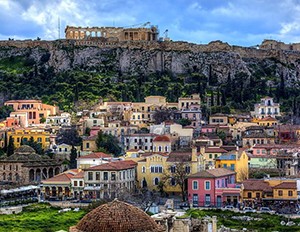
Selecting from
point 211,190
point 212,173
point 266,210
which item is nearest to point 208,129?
point 212,173

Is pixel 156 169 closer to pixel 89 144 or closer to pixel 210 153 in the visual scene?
pixel 210 153

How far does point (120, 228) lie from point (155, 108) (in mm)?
69285

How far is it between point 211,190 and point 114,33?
68567 mm

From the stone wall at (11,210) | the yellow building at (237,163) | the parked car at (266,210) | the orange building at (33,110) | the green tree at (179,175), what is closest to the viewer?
the parked car at (266,210)

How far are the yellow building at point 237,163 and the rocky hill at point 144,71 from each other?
1084 inches

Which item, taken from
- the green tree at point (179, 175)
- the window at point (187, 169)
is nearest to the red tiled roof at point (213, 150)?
the window at point (187, 169)

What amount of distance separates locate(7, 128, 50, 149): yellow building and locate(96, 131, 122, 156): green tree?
6.70 metres

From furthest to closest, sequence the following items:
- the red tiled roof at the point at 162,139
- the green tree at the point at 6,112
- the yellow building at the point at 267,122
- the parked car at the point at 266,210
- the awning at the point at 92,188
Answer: the green tree at the point at 6,112 → the yellow building at the point at 267,122 → the red tiled roof at the point at 162,139 → the awning at the point at 92,188 → the parked car at the point at 266,210

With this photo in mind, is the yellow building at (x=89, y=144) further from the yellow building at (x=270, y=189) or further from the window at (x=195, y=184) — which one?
the yellow building at (x=270, y=189)

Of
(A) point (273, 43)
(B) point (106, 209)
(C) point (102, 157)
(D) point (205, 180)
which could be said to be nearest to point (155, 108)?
(C) point (102, 157)

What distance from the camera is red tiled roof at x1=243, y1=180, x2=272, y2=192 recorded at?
174 feet

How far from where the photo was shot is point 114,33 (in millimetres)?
118375

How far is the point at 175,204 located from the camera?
5259 centimetres

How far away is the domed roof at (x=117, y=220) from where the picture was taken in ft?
44.3
